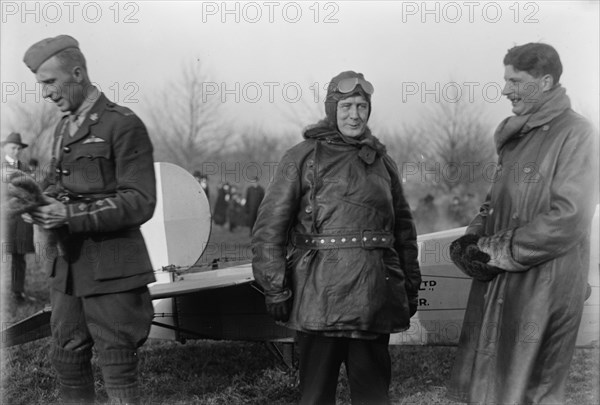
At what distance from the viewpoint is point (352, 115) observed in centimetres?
390

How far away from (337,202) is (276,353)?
246 cm

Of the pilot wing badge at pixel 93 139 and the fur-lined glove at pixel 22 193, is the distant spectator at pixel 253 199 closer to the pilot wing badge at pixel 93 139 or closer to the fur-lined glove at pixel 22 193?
the pilot wing badge at pixel 93 139

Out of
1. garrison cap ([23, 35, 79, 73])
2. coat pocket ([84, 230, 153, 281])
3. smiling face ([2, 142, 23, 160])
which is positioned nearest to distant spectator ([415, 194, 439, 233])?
smiling face ([2, 142, 23, 160])

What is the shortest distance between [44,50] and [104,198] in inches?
30.4

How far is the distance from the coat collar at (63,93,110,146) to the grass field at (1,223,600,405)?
6.19ft

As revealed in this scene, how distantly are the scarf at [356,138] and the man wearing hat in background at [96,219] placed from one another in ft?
2.89

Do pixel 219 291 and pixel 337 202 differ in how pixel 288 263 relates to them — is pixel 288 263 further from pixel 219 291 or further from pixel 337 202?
pixel 219 291

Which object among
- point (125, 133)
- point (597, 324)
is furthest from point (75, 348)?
point (597, 324)

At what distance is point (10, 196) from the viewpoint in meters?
3.57

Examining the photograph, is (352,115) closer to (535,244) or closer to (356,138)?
(356,138)

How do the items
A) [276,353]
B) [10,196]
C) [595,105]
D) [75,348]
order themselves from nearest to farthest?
[10,196], [75,348], [595,105], [276,353]

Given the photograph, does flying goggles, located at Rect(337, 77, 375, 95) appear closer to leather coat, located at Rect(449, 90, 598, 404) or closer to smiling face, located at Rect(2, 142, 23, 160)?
leather coat, located at Rect(449, 90, 598, 404)

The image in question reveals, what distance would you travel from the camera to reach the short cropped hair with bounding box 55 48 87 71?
367cm

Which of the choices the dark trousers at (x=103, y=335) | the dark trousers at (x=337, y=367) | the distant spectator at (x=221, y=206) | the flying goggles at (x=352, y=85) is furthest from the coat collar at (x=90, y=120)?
the distant spectator at (x=221, y=206)
